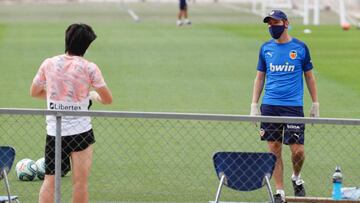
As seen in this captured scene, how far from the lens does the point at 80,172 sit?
962 cm

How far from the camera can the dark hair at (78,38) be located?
9664 mm

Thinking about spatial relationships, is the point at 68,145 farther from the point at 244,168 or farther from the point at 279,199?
the point at 279,199

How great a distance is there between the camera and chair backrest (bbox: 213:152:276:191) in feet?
31.0

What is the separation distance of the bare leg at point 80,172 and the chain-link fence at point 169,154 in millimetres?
303

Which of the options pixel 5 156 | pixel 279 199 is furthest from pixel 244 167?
pixel 5 156

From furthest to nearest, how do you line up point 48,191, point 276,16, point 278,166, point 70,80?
point 276,16
point 278,166
point 70,80
point 48,191

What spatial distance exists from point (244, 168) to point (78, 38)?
186 centimetres

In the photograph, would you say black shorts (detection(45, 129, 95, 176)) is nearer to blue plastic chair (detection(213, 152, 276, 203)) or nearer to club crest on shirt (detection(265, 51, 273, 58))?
Answer: blue plastic chair (detection(213, 152, 276, 203))

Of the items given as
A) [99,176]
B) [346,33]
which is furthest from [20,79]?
[346,33]

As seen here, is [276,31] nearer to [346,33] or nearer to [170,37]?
[170,37]

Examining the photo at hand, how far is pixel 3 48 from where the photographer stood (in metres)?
29.5

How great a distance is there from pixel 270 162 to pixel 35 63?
16920 millimetres

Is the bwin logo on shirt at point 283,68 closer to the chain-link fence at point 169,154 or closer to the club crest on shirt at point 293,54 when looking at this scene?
the club crest on shirt at point 293,54

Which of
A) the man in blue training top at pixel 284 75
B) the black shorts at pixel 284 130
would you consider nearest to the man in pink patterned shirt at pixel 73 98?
the black shorts at pixel 284 130
